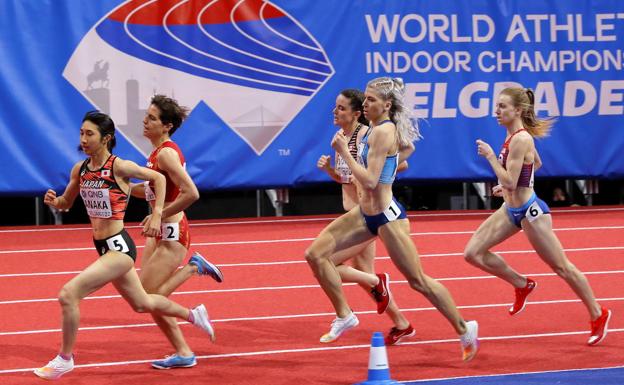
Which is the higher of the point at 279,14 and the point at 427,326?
the point at 279,14

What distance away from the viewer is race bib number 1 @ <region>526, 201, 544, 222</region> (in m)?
7.46

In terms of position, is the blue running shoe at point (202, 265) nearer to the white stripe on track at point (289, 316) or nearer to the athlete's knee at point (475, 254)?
the white stripe on track at point (289, 316)

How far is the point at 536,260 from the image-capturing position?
36.4 feet

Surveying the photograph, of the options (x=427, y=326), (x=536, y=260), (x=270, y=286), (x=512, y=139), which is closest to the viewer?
(x=512, y=139)

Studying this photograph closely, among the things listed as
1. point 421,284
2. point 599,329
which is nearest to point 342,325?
point 421,284

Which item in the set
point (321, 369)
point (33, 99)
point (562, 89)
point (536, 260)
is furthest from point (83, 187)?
point (562, 89)

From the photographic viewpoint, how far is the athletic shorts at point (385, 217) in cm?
688

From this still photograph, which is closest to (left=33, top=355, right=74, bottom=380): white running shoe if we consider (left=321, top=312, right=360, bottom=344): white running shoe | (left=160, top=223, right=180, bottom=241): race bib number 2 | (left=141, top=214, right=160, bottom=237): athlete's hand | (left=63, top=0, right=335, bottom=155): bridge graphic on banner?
(left=141, top=214, right=160, bottom=237): athlete's hand

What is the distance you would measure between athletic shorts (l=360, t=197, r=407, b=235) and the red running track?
896mm

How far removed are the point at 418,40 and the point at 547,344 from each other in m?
7.23

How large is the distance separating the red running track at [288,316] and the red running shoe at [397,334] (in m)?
0.07

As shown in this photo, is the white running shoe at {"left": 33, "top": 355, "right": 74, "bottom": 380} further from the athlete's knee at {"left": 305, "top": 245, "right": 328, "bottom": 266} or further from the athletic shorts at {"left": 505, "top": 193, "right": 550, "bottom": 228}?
the athletic shorts at {"left": 505, "top": 193, "right": 550, "bottom": 228}

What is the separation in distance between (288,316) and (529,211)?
224 cm

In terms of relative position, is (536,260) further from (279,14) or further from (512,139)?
(279,14)
